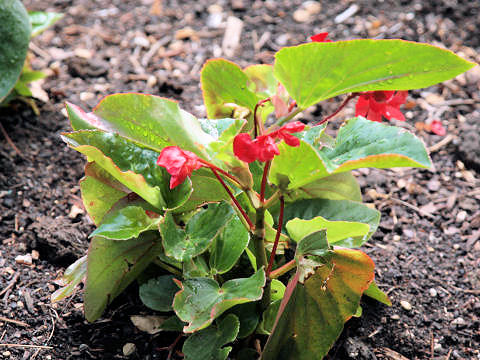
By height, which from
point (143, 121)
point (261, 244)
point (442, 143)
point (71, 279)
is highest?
point (143, 121)

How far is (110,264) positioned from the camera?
3.61ft

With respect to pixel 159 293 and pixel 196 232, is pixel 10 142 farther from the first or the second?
pixel 196 232

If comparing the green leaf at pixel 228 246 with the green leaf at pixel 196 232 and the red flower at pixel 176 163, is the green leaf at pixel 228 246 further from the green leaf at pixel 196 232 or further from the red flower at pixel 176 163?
the red flower at pixel 176 163

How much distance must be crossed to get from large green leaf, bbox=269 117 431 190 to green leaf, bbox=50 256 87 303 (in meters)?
0.46

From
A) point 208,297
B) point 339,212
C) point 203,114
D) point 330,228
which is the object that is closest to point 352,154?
point 330,228

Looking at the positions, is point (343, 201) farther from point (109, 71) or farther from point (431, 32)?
point (431, 32)

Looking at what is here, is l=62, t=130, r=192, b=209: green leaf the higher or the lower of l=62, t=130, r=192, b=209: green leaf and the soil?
the higher

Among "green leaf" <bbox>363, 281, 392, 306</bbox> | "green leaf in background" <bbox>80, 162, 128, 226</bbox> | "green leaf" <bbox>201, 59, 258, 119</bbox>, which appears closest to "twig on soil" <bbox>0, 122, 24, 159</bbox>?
"green leaf in background" <bbox>80, 162, 128, 226</bbox>

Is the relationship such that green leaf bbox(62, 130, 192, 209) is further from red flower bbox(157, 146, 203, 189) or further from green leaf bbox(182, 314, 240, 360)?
green leaf bbox(182, 314, 240, 360)

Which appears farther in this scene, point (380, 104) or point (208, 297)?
point (380, 104)

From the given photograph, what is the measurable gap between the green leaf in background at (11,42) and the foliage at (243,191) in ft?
2.06

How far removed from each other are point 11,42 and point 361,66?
1110 millimetres

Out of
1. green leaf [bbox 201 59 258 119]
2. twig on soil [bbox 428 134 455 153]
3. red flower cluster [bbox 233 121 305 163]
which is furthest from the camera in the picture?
twig on soil [bbox 428 134 455 153]

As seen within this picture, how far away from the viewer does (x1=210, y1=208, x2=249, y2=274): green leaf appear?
1095 mm
